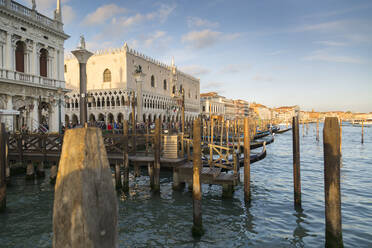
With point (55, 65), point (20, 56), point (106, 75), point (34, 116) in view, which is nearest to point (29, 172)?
point (34, 116)

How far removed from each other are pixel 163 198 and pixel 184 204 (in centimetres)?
99

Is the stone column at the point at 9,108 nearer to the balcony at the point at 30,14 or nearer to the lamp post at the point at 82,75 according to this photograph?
the balcony at the point at 30,14

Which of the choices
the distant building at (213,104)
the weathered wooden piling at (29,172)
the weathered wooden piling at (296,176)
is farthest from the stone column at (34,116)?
the distant building at (213,104)

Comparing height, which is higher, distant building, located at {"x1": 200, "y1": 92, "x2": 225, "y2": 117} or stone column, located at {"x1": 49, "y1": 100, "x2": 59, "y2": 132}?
distant building, located at {"x1": 200, "y1": 92, "x2": 225, "y2": 117}

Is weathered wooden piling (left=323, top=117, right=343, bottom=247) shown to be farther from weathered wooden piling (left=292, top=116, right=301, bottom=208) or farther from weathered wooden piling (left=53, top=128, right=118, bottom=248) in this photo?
weathered wooden piling (left=53, top=128, right=118, bottom=248)

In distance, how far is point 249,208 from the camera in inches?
322

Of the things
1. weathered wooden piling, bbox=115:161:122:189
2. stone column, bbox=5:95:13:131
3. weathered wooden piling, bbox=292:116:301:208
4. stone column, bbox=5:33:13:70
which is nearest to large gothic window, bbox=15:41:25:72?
stone column, bbox=5:33:13:70

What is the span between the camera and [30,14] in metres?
16.9

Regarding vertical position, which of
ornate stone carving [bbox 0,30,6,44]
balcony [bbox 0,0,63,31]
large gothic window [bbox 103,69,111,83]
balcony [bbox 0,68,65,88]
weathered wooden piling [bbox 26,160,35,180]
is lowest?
weathered wooden piling [bbox 26,160,35,180]

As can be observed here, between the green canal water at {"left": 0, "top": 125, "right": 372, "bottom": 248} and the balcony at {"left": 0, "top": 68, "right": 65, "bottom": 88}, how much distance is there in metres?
7.17

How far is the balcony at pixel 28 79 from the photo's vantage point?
1510 centimetres

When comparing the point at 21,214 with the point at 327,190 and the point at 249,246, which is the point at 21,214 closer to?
the point at 249,246

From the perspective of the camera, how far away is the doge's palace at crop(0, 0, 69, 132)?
15266 millimetres

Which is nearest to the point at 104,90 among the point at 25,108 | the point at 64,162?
the point at 25,108
